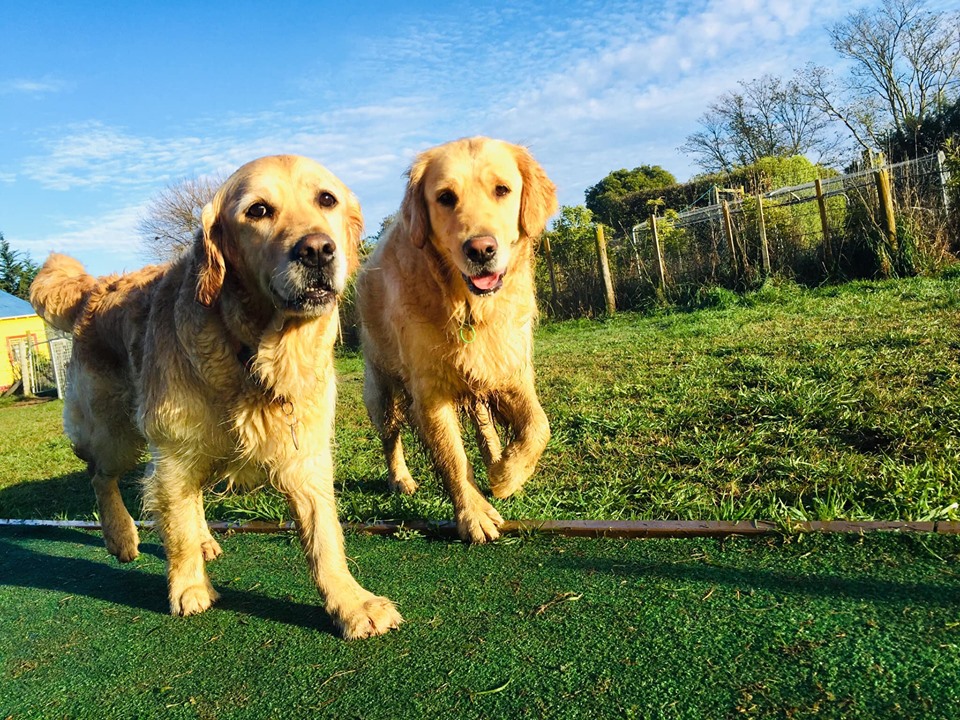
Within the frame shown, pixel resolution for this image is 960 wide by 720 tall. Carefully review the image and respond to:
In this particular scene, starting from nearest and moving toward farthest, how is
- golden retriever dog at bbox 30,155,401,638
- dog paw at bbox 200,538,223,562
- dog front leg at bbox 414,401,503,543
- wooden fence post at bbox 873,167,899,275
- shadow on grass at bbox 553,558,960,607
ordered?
shadow on grass at bbox 553,558,960,607
golden retriever dog at bbox 30,155,401,638
dog front leg at bbox 414,401,503,543
dog paw at bbox 200,538,223,562
wooden fence post at bbox 873,167,899,275

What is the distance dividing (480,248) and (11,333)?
1503 inches

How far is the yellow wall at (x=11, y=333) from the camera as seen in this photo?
32.8 m

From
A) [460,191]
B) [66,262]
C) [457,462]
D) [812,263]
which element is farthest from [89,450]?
[812,263]

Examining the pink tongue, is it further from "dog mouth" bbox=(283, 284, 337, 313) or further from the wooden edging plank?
the wooden edging plank

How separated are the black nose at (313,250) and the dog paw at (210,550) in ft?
6.67

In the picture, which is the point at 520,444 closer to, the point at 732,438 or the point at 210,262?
the point at 732,438

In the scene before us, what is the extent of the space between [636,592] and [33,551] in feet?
12.8

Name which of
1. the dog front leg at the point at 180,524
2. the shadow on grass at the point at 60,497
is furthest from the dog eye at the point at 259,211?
the shadow on grass at the point at 60,497

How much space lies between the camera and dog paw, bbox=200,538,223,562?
3.93 metres

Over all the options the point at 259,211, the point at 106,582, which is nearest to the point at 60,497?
the point at 106,582

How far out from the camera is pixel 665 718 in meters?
1.92

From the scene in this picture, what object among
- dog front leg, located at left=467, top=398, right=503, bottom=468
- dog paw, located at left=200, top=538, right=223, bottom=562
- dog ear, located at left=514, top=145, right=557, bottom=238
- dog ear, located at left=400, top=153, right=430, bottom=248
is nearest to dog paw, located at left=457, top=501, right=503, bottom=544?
dog front leg, located at left=467, top=398, right=503, bottom=468

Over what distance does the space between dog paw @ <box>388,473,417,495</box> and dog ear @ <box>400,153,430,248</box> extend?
1.85 m

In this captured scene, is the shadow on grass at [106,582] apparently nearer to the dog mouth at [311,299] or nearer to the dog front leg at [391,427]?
the dog mouth at [311,299]
